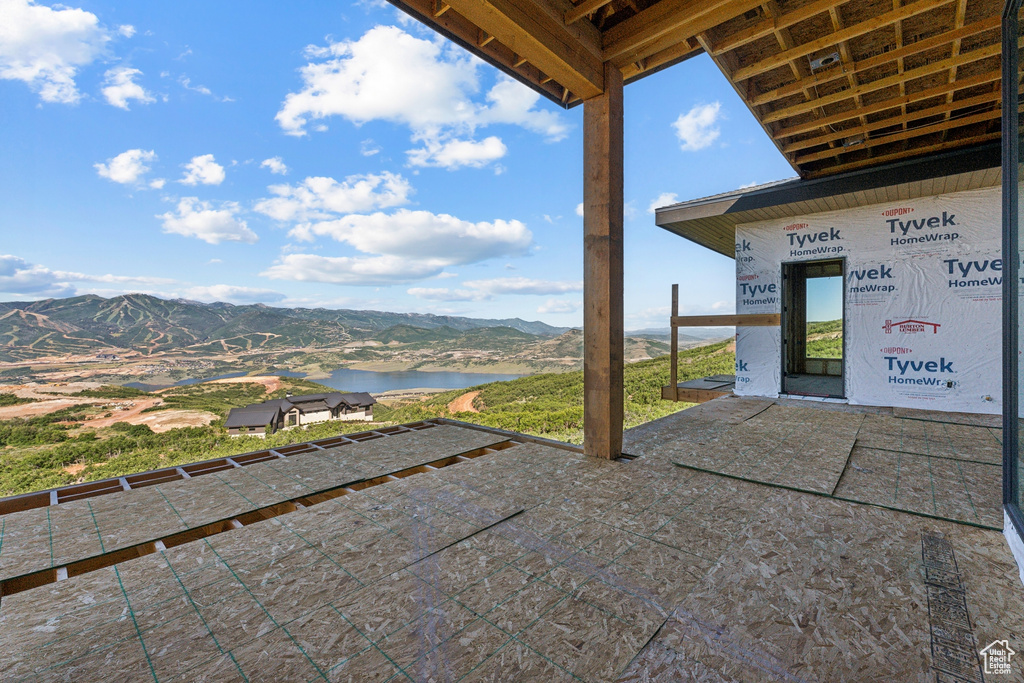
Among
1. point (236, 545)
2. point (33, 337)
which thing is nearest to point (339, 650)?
point (236, 545)

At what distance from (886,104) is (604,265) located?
13.1 feet

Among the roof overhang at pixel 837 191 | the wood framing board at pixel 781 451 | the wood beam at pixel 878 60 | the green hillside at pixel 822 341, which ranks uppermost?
the wood beam at pixel 878 60

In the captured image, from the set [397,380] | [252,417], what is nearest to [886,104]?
[252,417]

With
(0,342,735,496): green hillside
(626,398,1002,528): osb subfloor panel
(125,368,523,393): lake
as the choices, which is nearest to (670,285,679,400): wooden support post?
(0,342,735,496): green hillside

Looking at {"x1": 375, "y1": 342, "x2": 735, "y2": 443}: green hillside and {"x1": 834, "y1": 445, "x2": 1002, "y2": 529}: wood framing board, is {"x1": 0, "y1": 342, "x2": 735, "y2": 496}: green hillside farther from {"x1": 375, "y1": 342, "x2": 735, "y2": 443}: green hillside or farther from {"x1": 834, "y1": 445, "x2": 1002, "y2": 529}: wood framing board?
{"x1": 834, "y1": 445, "x2": 1002, "y2": 529}: wood framing board

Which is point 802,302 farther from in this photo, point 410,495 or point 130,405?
point 130,405

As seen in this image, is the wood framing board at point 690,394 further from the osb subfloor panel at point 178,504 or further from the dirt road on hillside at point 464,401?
the dirt road on hillside at point 464,401

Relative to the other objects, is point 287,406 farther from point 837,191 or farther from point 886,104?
point 886,104

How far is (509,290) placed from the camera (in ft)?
128

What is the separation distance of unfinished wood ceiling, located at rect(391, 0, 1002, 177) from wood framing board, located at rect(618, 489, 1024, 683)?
342 cm

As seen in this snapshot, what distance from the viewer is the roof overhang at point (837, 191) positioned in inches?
198

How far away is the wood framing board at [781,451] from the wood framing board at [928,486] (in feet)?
0.46

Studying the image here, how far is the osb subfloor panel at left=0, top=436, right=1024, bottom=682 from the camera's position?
1.31 meters

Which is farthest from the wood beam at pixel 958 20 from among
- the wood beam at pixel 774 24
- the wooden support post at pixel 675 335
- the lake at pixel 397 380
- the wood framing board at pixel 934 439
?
the lake at pixel 397 380
